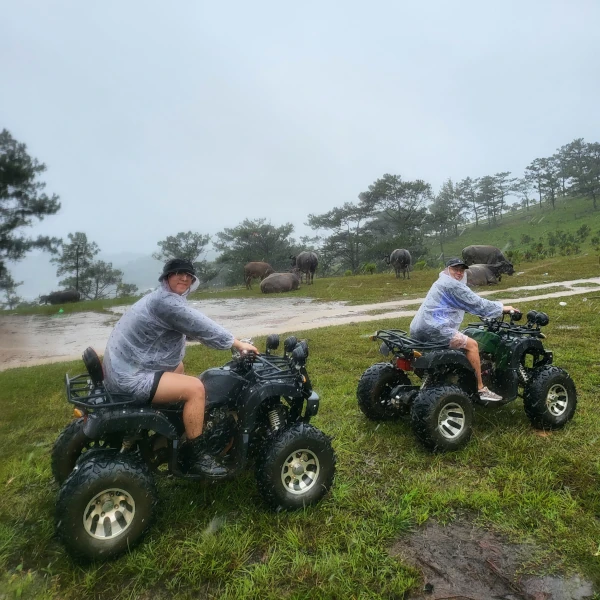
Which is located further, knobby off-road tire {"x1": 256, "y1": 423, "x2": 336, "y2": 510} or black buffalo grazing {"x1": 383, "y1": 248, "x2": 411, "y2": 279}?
black buffalo grazing {"x1": 383, "y1": 248, "x2": 411, "y2": 279}

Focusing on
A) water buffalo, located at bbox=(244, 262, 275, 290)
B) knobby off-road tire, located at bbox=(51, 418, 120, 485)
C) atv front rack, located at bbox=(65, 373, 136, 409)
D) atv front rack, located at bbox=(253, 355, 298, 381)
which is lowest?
knobby off-road tire, located at bbox=(51, 418, 120, 485)

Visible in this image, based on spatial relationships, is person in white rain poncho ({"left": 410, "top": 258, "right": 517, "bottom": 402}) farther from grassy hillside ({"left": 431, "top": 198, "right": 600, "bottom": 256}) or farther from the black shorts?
grassy hillside ({"left": 431, "top": 198, "right": 600, "bottom": 256})

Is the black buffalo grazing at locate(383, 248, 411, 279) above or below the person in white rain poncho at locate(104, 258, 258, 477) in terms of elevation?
above

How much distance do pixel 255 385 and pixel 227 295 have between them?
19879 millimetres

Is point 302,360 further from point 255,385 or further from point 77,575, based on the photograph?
point 77,575

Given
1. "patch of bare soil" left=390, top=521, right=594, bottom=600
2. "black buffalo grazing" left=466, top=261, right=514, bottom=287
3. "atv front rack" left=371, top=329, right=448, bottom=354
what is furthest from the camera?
"black buffalo grazing" left=466, top=261, right=514, bottom=287

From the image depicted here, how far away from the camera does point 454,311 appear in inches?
174

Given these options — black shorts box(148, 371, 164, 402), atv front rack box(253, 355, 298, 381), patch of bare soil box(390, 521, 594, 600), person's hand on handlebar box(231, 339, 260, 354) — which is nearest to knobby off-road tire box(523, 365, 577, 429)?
patch of bare soil box(390, 521, 594, 600)

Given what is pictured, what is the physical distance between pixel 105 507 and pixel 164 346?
1.10m

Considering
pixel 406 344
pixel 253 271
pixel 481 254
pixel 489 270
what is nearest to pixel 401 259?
pixel 489 270

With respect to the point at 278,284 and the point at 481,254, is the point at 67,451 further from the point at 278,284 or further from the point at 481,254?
the point at 481,254

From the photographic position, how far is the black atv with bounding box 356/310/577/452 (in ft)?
13.0

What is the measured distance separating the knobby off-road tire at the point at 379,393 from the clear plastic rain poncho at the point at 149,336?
88.5 inches

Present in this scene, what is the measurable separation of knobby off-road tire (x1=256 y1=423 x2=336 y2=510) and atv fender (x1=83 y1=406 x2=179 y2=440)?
0.73 meters
